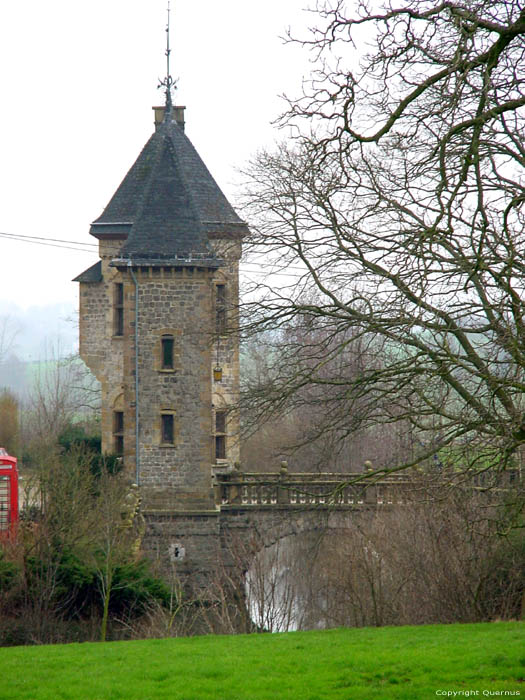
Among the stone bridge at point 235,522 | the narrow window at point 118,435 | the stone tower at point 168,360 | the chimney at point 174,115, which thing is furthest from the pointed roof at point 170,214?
the stone bridge at point 235,522

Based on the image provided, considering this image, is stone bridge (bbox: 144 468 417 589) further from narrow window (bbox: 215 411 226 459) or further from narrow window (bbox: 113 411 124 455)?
narrow window (bbox: 113 411 124 455)

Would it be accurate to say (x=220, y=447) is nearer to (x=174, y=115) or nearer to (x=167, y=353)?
(x=167, y=353)

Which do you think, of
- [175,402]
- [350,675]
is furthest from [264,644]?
[175,402]

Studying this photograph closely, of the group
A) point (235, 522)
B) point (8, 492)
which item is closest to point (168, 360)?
point (235, 522)

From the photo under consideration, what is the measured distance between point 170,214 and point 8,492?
10033mm

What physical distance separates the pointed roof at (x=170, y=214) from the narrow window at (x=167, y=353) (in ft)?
8.23

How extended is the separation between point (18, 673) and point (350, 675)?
4.70m

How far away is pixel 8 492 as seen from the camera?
95.1 ft

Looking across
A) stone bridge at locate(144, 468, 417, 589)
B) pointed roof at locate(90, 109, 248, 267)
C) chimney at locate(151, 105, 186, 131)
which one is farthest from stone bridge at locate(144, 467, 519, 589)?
chimney at locate(151, 105, 186, 131)

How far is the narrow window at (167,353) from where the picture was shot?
29.8 m

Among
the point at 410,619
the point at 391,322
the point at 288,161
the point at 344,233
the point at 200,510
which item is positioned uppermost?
the point at 288,161

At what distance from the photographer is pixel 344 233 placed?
13.9 meters

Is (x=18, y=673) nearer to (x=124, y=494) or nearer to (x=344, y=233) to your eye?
(x=344, y=233)

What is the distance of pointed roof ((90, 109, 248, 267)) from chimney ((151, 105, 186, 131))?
98 centimetres
